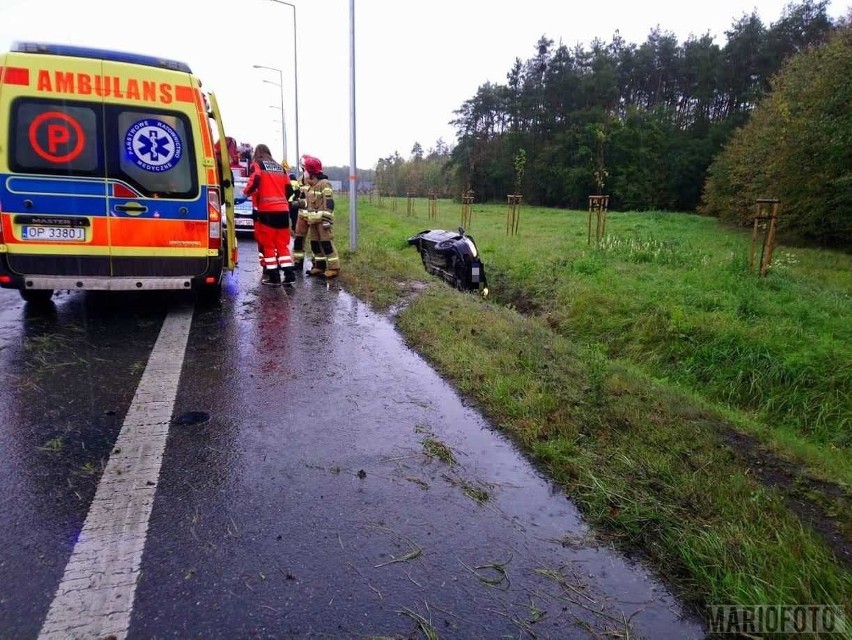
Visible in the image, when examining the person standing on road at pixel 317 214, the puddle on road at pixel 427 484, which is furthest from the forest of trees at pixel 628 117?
the puddle on road at pixel 427 484

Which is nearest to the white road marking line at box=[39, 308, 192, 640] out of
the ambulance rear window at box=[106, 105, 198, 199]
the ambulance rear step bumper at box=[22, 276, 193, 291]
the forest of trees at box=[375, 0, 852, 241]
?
the ambulance rear step bumper at box=[22, 276, 193, 291]

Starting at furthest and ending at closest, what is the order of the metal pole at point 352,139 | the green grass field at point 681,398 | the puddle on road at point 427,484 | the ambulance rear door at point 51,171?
the metal pole at point 352,139 < the ambulance rear door at point 51,171 < the green grass field at point 681,398 < the puddle on road at point 427,484

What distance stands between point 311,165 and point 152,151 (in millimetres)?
3300

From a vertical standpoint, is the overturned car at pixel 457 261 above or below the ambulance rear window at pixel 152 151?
below

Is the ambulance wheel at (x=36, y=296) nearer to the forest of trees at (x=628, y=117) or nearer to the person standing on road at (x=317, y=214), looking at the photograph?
the person standing on road at (x=317, y=214)

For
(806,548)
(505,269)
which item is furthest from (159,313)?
(505,269)

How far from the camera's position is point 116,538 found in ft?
7.76

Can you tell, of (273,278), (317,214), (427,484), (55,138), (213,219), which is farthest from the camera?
(317,214)

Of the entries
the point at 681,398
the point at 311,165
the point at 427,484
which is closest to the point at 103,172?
the point at 311,165

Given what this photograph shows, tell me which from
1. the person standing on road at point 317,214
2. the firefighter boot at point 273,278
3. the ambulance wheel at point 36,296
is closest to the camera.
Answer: the ambulance wheel at point 36,296

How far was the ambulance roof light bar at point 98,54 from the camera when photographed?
16.7 ft

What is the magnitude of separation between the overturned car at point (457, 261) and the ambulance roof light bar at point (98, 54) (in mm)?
5592

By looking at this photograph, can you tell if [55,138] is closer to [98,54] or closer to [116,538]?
[98,54]

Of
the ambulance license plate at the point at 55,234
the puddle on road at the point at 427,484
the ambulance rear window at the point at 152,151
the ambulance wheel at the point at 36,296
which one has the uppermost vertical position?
the ambulance rear window at the point at 152,151
